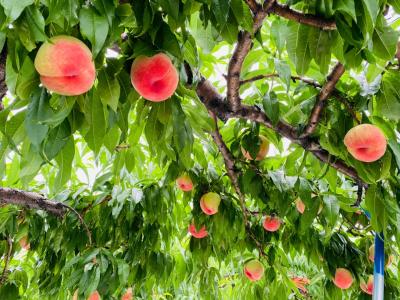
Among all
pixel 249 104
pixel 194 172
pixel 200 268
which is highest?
pixel 249 104

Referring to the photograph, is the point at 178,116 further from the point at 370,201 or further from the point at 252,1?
the point at 370,201

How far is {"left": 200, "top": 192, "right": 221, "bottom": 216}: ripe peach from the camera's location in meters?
1.89

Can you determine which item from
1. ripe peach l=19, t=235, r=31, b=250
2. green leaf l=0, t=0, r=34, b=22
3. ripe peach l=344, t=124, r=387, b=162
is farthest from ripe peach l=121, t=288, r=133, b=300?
green leaf l=0, t=0, r=34, b=22

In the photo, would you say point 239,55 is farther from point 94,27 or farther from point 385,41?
point 94,27

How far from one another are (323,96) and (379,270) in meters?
0.81

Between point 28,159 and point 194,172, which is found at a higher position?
point 28,159

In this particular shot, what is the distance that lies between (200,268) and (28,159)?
176 cm

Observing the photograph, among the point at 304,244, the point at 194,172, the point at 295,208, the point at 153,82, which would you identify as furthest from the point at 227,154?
the point at 153,82

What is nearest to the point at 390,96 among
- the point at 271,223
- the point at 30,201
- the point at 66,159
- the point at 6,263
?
the point at 66,159

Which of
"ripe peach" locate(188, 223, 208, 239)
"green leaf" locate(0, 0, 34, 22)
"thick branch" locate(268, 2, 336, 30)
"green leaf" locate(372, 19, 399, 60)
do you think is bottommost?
"ripe peach" locate(188, 223, 208, 239)

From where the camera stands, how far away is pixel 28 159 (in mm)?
882

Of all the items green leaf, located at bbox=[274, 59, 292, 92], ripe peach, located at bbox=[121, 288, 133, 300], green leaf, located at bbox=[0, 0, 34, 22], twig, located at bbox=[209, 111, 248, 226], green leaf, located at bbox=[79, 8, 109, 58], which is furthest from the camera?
ripe peach, located at bbox=[121, 288, 133, 300]

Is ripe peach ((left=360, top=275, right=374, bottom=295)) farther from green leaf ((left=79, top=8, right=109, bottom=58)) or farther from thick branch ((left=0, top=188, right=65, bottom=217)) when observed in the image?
green leaf ((left=79, top=8, right=109, bottom=58))

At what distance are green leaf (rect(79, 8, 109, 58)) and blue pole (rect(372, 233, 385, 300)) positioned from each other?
131cm
